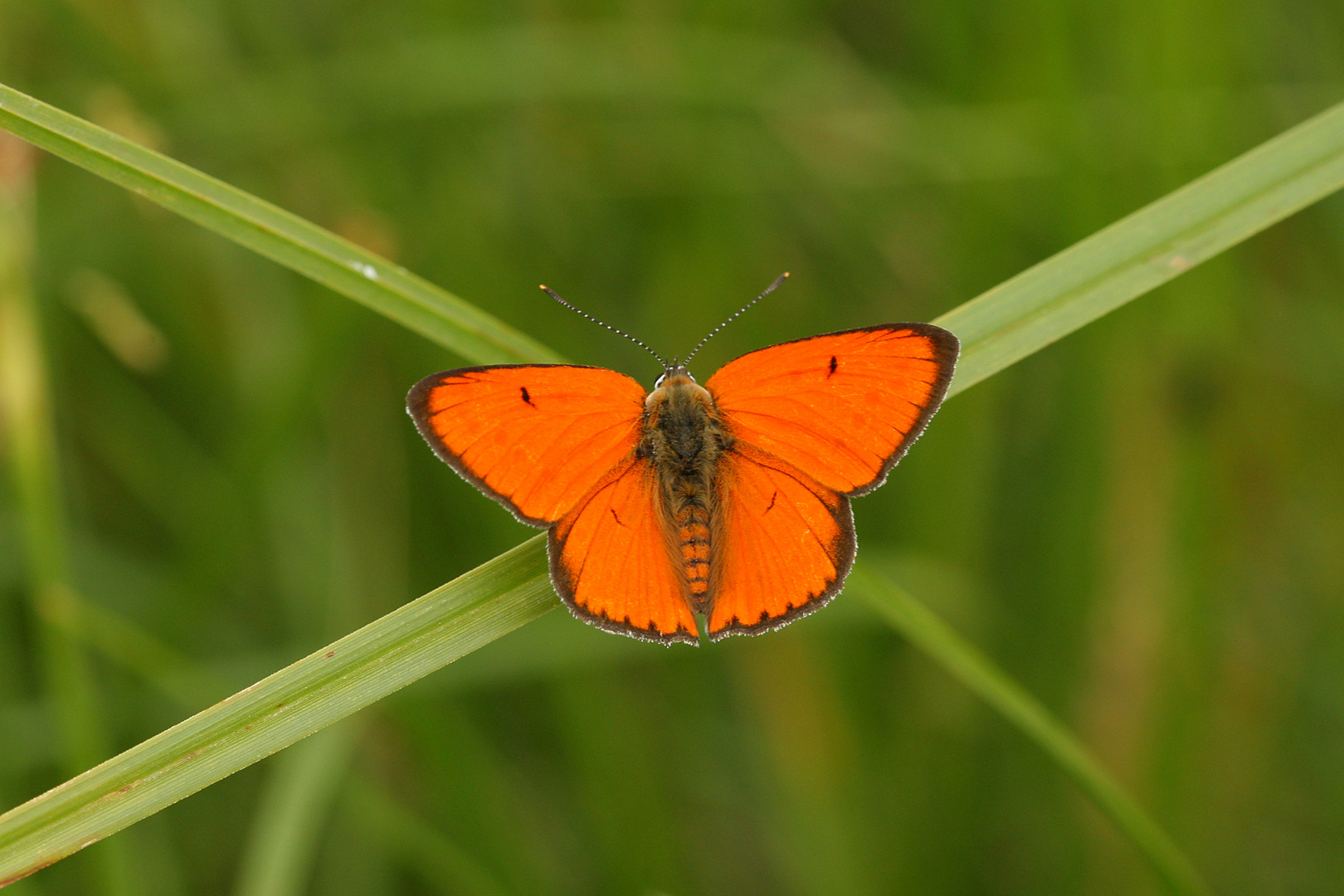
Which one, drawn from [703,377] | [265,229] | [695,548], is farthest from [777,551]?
[703,377]

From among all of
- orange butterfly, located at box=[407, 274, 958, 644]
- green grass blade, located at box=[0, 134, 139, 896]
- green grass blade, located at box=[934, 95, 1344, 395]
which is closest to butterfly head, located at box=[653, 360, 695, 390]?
orange butterfly, located at box=[407, 274, 958, 644]

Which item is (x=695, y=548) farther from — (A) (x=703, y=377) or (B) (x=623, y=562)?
(A) (x=703, y=377)

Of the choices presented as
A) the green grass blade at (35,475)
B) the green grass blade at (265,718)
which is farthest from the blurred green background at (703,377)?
the green grass blade at (265,718)

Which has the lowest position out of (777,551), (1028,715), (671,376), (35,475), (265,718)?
(1028,715)

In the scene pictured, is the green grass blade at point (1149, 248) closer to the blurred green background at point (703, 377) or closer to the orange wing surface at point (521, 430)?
the orange wing surface at point (521, 430)

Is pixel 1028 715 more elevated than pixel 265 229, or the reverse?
pixel 265 229

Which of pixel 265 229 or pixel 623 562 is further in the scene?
pixel 623 562

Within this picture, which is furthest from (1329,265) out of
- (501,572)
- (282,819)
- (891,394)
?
(282,819)
